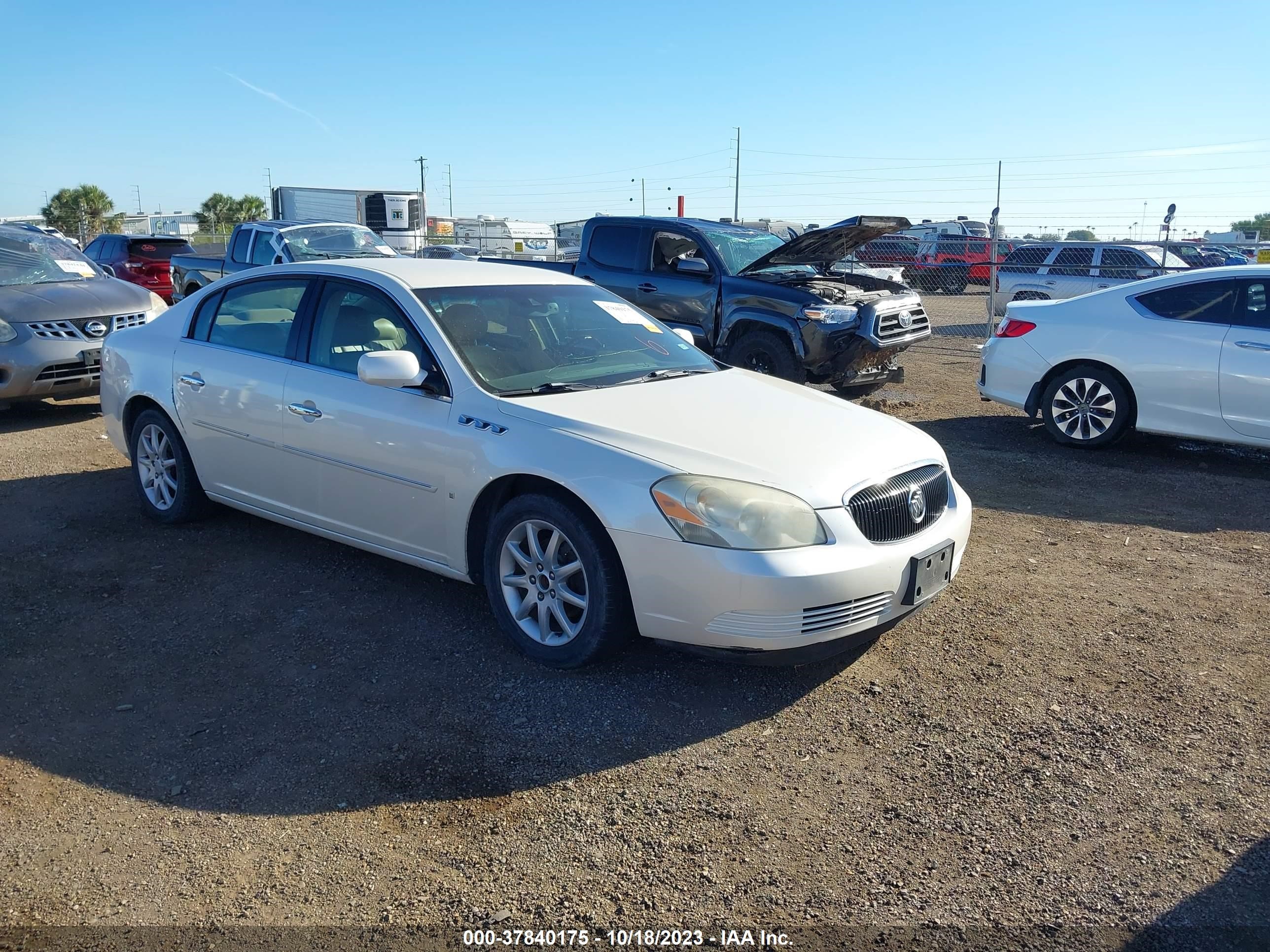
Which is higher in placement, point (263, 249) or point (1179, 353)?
point (263, 249)

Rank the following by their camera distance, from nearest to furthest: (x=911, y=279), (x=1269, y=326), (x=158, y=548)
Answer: (x=158, y=548), (x=1269, y=326), (x=911, y=279)

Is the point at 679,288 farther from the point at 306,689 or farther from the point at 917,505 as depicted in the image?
the point at 306,689

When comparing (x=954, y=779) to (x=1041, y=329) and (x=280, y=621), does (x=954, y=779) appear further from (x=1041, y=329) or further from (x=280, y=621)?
(x=1041, y=329)

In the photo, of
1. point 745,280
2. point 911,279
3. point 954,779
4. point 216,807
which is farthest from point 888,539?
point 911,279

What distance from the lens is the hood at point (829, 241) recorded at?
967cm

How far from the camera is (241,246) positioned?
12977mm

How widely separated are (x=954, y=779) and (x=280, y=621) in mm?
3036

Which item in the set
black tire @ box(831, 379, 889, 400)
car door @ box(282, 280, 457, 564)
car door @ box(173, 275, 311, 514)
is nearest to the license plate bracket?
car door @ box(282, 280, 457, 564)

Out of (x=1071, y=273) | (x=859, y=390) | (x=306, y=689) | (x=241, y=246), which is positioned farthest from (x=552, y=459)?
(x=1071, y=273)

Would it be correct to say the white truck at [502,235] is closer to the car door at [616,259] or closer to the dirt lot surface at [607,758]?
the car door at [616,259]

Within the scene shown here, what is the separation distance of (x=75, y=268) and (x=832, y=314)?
7618 millimetres

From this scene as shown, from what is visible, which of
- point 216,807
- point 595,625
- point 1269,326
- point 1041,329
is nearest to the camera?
point 216,807

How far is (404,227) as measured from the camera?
93.5 ft

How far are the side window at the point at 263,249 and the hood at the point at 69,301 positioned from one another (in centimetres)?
240
